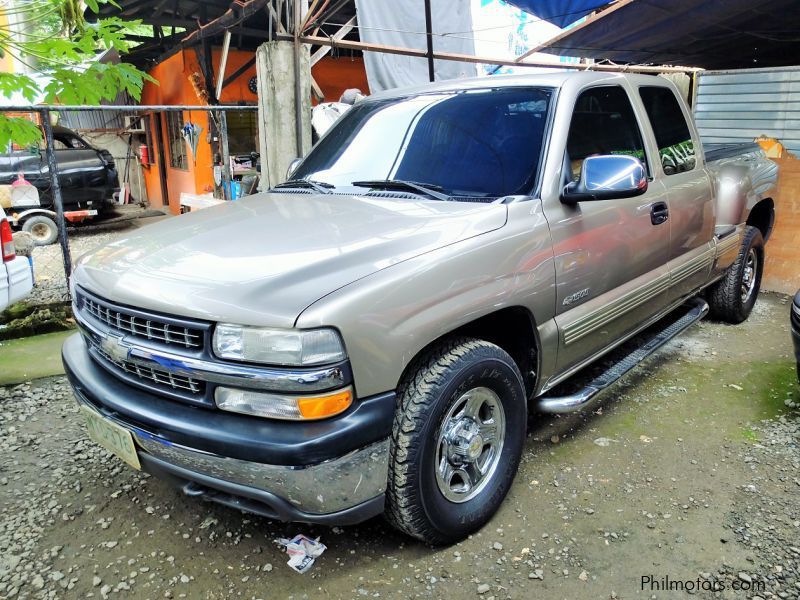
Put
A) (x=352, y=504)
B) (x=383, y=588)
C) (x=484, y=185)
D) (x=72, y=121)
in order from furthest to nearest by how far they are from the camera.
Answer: (x=72, y=121), (x=484, y=185), (x=383, y=588), (x=352, y=504)

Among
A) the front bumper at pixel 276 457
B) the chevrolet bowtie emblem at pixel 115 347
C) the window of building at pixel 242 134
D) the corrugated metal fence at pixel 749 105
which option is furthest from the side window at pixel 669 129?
the window of building at pixel 242 134

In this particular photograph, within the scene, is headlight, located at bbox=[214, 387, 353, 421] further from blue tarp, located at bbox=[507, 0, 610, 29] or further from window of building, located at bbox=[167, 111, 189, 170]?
window of building, located at bbox=[167, 111, 189, 170]

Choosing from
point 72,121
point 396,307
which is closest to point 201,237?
point 396,307

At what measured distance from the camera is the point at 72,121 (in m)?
15.9

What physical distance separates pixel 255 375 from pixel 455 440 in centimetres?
92

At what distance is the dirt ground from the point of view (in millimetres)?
2355

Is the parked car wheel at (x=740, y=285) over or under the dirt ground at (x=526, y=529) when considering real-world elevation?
over

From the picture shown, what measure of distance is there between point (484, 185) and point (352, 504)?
1543mm

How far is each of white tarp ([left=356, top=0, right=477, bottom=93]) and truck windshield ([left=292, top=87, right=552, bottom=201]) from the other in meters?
4.75

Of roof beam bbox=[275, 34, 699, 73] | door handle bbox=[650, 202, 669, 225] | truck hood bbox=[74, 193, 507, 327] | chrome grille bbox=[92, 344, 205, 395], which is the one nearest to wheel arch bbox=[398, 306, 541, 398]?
truck hood bbox=[74, 193, 507, 327]

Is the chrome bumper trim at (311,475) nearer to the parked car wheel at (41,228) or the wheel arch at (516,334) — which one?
the wheel arch at (516,334)

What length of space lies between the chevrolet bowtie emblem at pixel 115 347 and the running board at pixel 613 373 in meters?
1.90

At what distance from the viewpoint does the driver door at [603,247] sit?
287 cm

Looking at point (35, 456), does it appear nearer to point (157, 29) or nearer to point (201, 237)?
point (201, 237)
